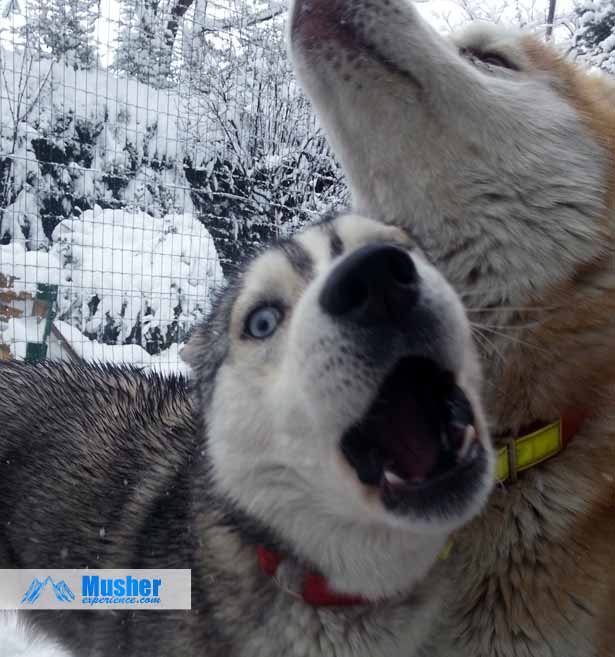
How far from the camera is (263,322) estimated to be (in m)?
1.64

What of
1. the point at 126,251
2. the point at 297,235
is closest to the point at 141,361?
the point at 126,251

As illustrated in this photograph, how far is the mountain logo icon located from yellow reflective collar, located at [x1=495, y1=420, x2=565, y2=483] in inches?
58.4

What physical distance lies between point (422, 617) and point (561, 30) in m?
7.16

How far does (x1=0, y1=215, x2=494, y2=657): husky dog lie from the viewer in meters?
1.22

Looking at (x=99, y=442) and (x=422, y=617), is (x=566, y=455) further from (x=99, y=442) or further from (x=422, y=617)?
(x=99, y=442)

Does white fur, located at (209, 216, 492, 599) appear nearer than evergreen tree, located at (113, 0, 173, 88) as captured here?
Yes

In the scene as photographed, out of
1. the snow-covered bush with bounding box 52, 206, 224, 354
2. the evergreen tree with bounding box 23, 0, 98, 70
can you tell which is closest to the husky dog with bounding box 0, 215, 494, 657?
the snow-covered bush with bounding box 52, 206, 224, 354

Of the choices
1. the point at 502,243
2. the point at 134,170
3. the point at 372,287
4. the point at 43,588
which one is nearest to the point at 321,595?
the point at 372,287

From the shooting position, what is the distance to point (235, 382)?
1.67m

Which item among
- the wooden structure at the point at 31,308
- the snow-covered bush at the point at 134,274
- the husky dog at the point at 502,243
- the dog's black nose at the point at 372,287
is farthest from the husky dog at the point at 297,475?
the snow-covered bush at the point at 134,274

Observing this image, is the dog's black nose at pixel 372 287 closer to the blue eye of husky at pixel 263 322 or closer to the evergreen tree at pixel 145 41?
the blue eye of husky at pixel 263 322
